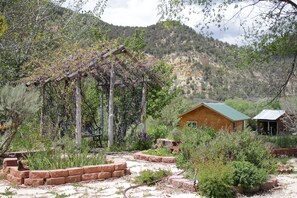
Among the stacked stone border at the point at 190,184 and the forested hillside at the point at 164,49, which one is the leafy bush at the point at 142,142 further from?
the stacked stone border at the point at 190,184

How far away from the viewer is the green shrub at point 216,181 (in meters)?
6.84

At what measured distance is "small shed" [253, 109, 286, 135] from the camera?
112 ft

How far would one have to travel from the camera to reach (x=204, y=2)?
13.4m

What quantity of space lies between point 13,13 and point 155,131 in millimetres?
6970

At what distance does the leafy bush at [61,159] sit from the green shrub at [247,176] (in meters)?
3.20

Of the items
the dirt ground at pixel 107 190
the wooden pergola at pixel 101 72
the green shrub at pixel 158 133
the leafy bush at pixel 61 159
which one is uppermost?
the wooden pergola at pixel 101 72

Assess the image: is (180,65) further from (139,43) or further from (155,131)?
(155,131)

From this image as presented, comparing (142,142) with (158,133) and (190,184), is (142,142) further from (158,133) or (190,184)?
(190,184)

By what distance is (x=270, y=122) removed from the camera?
35.4 metres

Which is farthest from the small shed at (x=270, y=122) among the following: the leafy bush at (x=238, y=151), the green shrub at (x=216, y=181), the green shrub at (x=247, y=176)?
the green shrub at (x=216, y=181)

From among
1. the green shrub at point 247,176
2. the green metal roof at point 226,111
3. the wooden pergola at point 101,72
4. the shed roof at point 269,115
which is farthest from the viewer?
the shed roof at point 269,115

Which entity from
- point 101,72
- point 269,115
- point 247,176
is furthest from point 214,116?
point 247,176

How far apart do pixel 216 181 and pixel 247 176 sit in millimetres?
802

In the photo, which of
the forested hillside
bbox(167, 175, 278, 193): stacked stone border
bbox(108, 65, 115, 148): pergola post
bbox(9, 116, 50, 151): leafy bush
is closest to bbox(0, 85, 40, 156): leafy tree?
bbox(9, 116, 50, 151): leafy bush
